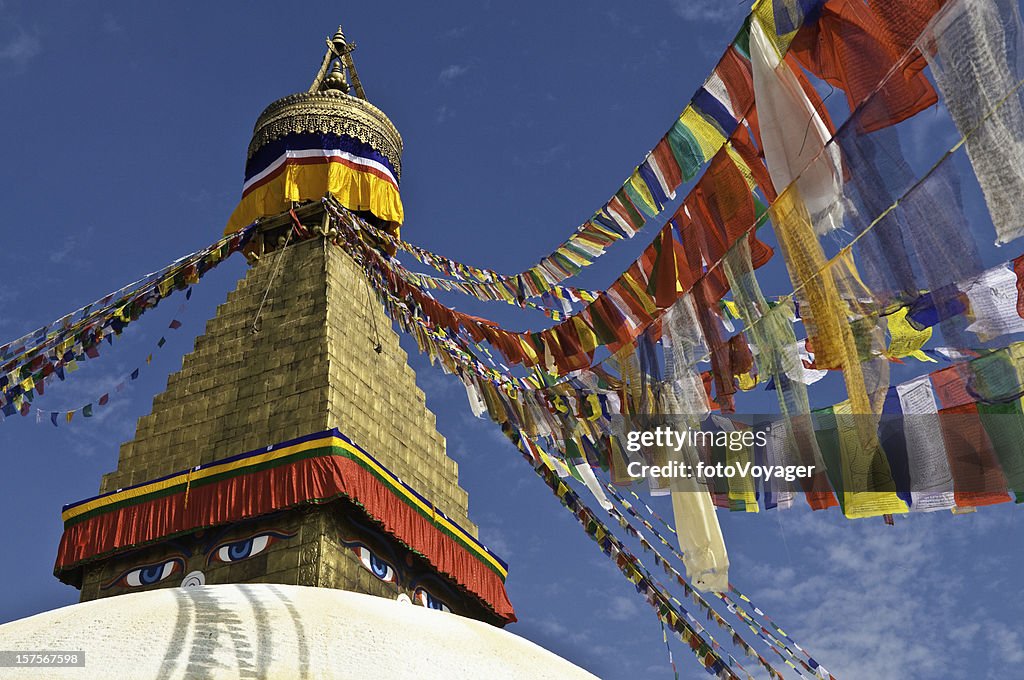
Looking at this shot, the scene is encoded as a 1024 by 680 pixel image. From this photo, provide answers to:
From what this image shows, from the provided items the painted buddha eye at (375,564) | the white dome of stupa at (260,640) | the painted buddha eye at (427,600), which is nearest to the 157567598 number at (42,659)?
the white dome of stupa at (260,640)

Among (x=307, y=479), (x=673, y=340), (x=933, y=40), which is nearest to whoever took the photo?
(x=933, y=40)

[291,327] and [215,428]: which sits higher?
[291,327]

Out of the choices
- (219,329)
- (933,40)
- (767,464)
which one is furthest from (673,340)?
(219,329)

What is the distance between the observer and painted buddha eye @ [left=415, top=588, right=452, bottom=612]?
11.3 meters

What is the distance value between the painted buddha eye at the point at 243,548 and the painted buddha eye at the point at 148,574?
442 millimetres

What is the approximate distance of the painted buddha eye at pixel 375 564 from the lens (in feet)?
35.3

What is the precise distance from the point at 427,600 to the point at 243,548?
1942 mm

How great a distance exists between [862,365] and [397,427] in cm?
732

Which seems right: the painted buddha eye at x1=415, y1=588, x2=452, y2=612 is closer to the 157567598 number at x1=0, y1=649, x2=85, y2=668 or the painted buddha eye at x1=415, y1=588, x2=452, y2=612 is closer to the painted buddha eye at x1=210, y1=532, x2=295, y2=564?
the painted buddha eye at x1=210, y1=532, x2=295, y2=564

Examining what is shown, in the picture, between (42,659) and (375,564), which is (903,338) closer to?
(42,659)

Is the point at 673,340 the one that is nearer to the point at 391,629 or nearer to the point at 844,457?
the point at 844,457

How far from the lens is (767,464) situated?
7.51 meters

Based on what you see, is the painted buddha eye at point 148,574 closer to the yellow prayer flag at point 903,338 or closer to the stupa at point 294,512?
the stupa at point 294,512

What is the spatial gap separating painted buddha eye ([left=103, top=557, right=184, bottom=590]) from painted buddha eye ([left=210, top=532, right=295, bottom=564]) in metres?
0.44
